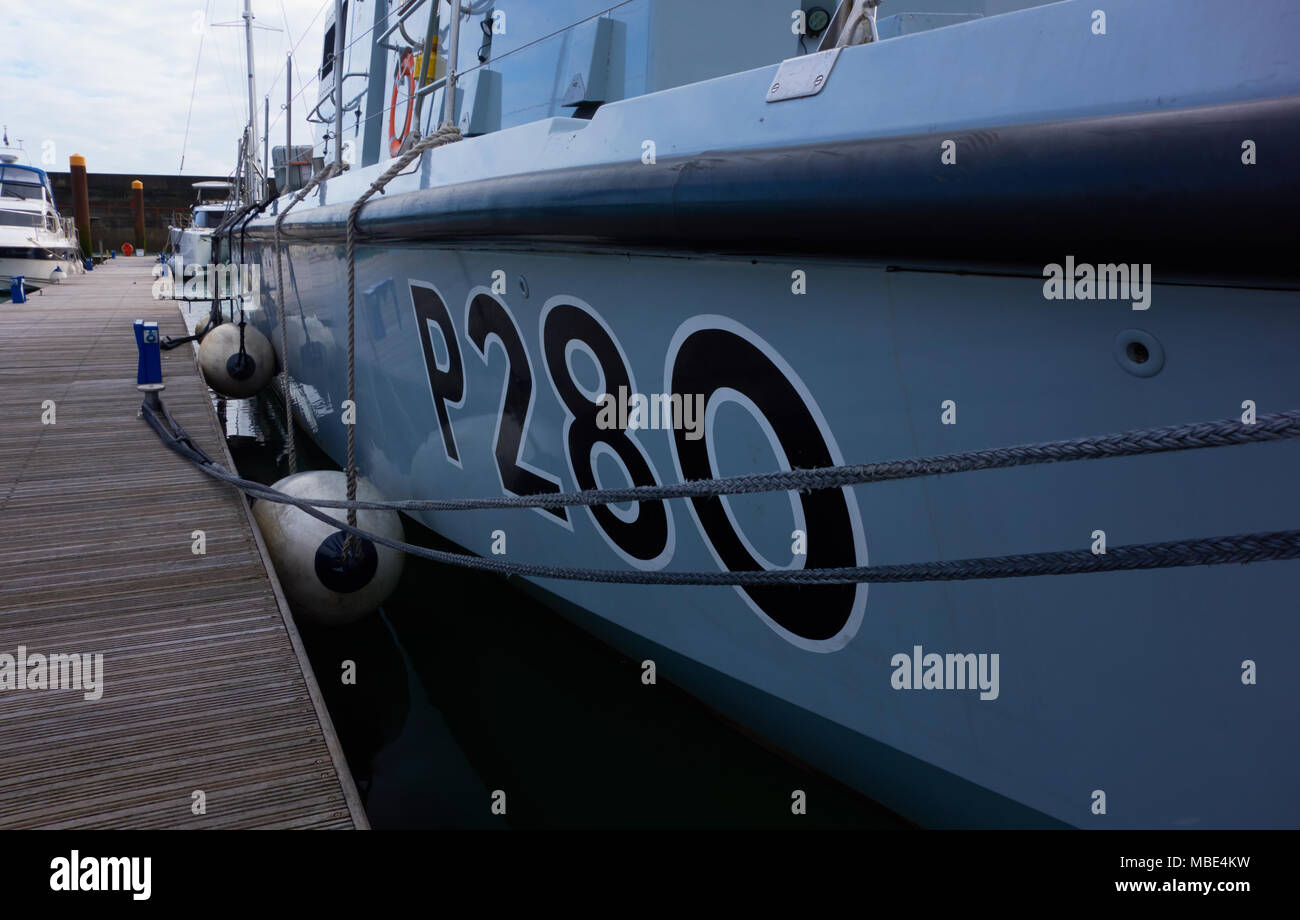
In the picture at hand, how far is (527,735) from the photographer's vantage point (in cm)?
301

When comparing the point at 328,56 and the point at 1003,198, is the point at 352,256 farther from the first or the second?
the point at 328,56

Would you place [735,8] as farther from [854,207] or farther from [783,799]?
[783,799]

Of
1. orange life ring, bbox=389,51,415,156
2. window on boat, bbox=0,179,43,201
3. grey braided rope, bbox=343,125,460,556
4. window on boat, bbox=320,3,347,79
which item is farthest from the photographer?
window on boat, bbox=0,179,43,201

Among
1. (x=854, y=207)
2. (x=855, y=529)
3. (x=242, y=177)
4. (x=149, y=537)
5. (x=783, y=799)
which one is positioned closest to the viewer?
(x=854, y=207)

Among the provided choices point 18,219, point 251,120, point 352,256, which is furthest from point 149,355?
point 18,219

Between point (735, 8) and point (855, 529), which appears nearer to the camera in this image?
point (855, 529)

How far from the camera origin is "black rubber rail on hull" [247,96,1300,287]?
1.18 m

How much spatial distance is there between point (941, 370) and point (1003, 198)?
0.34 m

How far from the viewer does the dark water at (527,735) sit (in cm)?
259

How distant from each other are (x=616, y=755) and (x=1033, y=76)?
2174 millimetres

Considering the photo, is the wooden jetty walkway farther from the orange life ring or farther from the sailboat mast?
the sailboat mast

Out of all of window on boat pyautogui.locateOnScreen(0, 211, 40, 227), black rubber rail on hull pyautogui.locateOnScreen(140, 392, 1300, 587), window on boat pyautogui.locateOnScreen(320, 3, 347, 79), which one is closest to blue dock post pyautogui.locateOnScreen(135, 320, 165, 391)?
window on boat pyautogui.locateOnScreen(320, 3, 347, 79)
